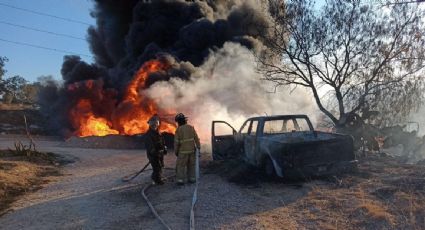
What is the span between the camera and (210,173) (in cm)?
1173

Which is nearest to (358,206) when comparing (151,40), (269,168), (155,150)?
(269,168)

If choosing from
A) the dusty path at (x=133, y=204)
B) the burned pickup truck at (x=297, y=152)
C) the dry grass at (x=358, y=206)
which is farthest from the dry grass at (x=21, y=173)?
the burned pickup truck at (x=297, y=152)

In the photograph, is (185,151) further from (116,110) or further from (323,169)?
(116,110)

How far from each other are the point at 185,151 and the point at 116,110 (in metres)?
17.2

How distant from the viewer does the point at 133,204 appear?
27.8 feet

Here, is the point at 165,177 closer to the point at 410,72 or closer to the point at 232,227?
the point at 232,227

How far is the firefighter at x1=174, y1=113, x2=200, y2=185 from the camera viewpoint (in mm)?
10117

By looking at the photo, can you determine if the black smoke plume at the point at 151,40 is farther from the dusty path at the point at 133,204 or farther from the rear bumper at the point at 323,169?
the rear bumper at the point at 323,169

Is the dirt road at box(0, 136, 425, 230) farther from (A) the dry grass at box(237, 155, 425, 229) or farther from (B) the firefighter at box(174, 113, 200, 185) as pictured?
(B) the firefighter at box(174, 113, 200, 185)

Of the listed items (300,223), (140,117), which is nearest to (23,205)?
(300,223)

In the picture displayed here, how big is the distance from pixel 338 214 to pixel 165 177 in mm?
5719

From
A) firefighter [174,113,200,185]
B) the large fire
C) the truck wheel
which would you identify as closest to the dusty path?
firefighter [174,113,200,185]

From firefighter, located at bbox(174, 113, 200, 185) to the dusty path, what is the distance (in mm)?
359

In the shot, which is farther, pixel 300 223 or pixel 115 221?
pixel 115 221
